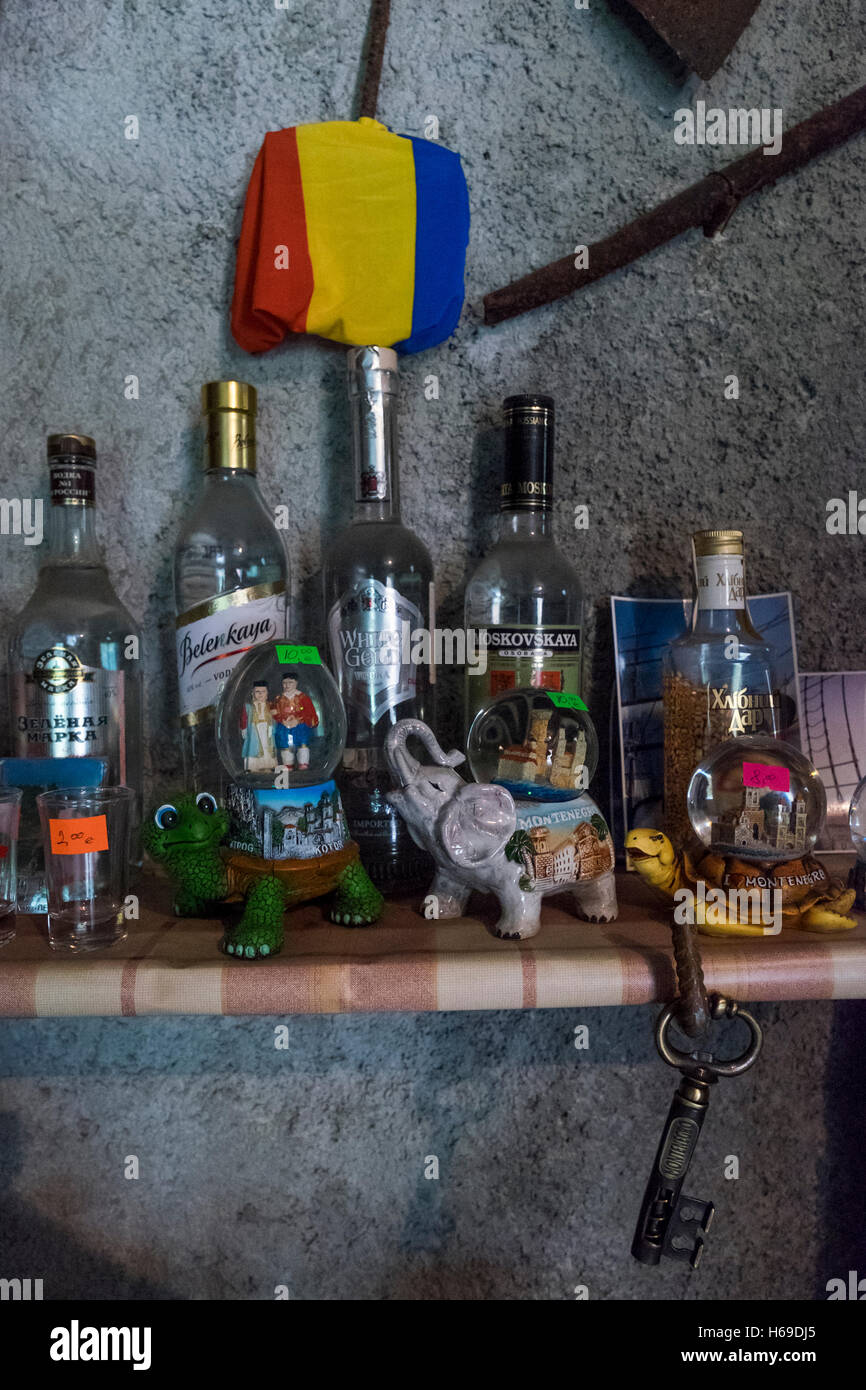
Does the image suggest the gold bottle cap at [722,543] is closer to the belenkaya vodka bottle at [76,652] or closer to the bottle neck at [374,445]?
the bottle neck at [374,445]

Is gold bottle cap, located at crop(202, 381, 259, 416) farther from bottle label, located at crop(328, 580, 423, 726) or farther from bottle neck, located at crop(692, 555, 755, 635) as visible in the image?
bottle neck, located at crop(692, 555, 755, 635)

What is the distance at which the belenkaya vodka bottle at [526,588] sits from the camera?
0.70 meters

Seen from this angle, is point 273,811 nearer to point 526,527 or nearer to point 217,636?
point 217,636

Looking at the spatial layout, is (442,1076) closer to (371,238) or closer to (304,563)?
(304,563)

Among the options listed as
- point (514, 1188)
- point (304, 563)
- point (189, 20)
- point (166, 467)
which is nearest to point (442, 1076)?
point (514, 1188)

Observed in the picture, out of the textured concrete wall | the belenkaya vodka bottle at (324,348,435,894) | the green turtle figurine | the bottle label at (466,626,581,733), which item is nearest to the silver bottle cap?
the belenkaya vodka bottle at (324,348,435,894)

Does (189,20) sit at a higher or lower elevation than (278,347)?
higher

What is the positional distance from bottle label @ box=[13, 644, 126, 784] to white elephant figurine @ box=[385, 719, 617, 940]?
25 cm

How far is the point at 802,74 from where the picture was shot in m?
0.83

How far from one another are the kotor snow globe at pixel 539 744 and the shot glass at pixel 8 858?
343 mm

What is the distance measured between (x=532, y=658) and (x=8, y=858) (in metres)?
0.42

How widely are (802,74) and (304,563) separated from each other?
675 millimetres

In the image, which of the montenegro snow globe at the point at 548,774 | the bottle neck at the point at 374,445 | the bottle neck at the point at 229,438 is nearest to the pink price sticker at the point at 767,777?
the montenegro snow globe at the point at 548,774

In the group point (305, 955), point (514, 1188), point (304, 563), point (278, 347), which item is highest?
point (278, 347)
